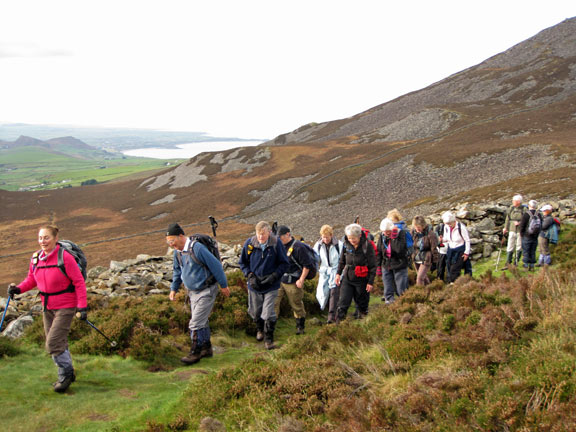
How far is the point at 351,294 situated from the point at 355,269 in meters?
0.85

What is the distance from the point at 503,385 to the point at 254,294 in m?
5.76

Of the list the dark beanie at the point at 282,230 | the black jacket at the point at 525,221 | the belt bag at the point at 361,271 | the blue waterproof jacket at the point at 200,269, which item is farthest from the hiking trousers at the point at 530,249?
the blue waterproof jacket at the point at 200,269

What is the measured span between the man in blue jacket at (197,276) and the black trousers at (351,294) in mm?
3032

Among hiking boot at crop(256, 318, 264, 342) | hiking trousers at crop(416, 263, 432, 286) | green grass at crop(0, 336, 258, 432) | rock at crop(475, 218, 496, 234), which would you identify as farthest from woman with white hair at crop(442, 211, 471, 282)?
rock at crop(475, 218, 496, 234)

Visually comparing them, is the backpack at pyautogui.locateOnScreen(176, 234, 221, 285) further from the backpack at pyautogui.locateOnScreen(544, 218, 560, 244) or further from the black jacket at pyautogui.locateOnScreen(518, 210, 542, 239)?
the backpack at pyautogui.locateOnScreen(544, 218, 560, 244)

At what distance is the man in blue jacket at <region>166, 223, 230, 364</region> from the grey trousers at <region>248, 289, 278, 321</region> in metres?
1.34

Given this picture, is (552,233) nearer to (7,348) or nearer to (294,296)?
(294,296)

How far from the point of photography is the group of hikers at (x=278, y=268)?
6.30 m

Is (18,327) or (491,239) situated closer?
(18,327)

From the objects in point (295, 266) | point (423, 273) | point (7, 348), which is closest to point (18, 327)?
point (7, 348)

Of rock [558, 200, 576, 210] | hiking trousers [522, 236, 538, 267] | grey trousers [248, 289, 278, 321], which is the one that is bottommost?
grey trousers [248, 289, 278, 321]

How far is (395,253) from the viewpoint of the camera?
9820 millimetres

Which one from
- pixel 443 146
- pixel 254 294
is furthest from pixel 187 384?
pixel 443 146

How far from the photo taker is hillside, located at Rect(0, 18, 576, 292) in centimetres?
3781
